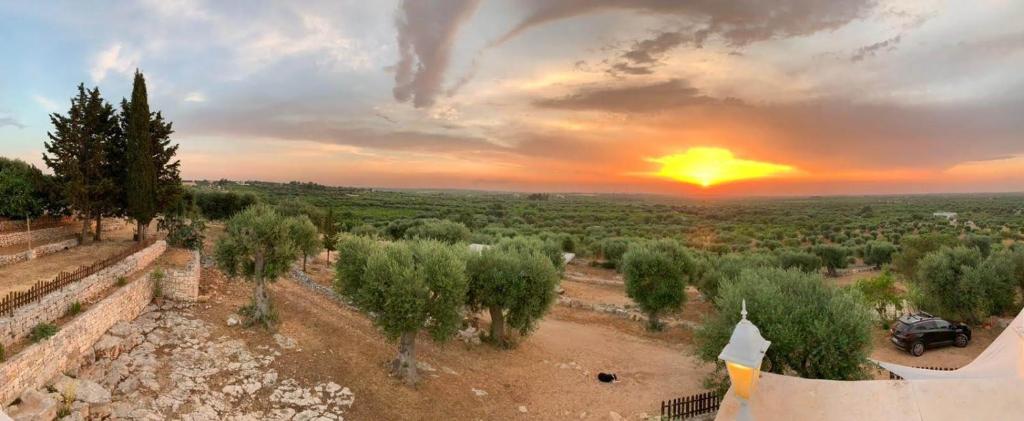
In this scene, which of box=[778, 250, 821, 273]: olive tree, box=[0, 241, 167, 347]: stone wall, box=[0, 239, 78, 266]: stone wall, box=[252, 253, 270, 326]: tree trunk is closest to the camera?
box=[0, 241, 167, 347]: stone wall

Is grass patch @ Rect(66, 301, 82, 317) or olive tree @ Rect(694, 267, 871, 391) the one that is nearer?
olive tree @ Rect(694, 267, 871, 391)

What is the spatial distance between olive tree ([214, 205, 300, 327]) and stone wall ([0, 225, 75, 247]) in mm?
14600

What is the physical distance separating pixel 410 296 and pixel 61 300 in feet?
36.4

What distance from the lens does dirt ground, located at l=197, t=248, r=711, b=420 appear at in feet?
57.0

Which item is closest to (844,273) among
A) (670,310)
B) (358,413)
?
(670,310)

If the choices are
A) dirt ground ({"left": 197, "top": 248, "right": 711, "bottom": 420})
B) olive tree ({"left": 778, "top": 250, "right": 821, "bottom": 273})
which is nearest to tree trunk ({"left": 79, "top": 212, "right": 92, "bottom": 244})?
dirt ground ({"left": 197, "top": 248, "right": 711, "bottom": 420})

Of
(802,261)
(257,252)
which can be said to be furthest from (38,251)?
(802,261)

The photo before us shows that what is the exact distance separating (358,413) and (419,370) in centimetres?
376

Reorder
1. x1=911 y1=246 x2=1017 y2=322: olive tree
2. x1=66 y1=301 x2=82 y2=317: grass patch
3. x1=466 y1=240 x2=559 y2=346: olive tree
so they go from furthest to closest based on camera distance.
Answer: x1=911 y1=246 x2=1017 y2=322: olive tree → x1=466 y1=240 x2=559 y2=346: olive tree → x1=66 y1=301 x2=82 y2=317: grass patch

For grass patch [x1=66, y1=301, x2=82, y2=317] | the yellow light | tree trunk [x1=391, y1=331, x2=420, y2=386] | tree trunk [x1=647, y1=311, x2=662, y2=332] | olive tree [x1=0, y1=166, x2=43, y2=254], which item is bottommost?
tree trunk [x1=647, y1=311, x2=662, y2=332]

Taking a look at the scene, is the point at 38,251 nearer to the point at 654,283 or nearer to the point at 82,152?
the point at 82,152

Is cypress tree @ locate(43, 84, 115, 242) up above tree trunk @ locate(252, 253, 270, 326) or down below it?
above

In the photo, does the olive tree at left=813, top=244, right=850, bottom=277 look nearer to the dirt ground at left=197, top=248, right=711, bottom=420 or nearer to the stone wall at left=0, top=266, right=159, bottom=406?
the dirt ground at left=197, top=248, right=711, bottom=420

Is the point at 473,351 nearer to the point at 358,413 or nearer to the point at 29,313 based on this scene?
the point at 358,413
